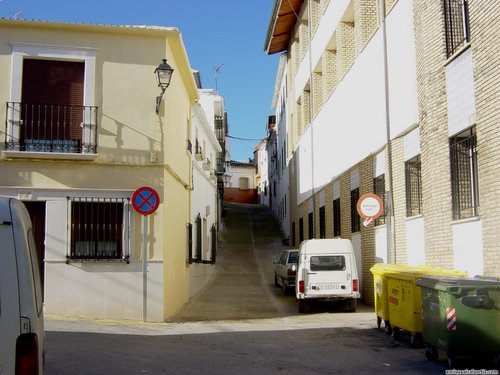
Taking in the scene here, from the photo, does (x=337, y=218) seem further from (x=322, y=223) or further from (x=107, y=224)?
(x=107, y=224)

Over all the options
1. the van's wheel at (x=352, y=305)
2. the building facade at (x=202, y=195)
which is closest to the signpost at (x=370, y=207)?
the van's wheel at (x=352, y=305)

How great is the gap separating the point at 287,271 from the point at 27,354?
1545 centimetres

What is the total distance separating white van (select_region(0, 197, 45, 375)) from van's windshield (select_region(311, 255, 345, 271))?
39.1 feet

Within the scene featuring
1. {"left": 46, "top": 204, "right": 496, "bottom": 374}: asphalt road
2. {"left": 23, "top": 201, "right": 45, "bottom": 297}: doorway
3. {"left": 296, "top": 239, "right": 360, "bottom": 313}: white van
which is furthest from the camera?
{"left": 296, "top": 239, "right": 360, "bottom": 313}: white van

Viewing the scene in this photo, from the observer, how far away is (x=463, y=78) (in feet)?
34.1

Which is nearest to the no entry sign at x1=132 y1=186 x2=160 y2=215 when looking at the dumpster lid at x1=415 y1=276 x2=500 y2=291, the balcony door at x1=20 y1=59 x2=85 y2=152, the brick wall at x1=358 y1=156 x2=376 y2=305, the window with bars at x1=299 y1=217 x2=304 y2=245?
the balcony door at x1=20 y1=59 x2=85 y2=152

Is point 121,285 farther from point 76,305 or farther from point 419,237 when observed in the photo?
point 419,237

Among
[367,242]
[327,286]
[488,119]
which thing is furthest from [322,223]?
[488,119]

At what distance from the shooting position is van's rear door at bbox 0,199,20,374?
3.56 metres

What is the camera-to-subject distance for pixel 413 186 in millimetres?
13453

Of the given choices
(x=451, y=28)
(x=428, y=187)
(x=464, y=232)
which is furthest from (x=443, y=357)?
(x=451, y=28)

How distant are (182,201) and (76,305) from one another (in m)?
5.04

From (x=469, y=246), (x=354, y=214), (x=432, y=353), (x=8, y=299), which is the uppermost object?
(x=354, y=214)

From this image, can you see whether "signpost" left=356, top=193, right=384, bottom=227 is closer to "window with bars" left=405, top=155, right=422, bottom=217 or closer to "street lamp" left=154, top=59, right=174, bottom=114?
"window with bars" left=405, top=155, right=422, bottom=217
